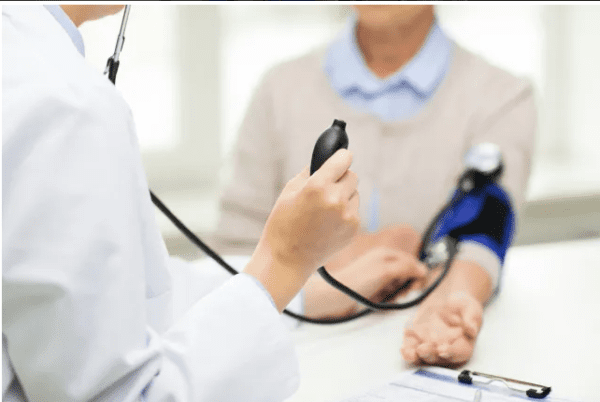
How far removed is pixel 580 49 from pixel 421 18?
1.24 ft

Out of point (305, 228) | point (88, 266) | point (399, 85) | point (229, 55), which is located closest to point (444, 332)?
point (305, 228)

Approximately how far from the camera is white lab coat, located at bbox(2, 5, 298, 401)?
0.30 meters

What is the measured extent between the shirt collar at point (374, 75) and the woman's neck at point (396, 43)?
13 millimetres

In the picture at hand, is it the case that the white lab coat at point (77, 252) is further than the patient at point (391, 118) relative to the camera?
No

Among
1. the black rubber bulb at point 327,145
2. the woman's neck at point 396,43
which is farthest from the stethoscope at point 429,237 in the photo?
the woman's neck at point 396,43

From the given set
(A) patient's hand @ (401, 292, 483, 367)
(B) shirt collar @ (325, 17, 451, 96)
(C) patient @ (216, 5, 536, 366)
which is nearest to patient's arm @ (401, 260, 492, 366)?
(A) patient's hand @ (401, 292, 483, 367)

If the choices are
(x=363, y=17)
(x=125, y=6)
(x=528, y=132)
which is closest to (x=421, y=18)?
(x=363, y=17)

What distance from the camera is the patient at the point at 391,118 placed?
94 centimetres

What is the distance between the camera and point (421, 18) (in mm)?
981

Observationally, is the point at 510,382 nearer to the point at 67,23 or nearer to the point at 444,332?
the point at 444,332

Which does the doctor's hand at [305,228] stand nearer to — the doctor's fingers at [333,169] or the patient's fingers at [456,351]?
the doctor's fingers at [333,169]

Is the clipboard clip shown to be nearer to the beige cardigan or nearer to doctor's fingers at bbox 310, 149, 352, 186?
doctor's fingers at bbox 310, 149, 352, 186

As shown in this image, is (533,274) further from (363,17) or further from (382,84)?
(363,17)

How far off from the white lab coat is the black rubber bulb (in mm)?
125
